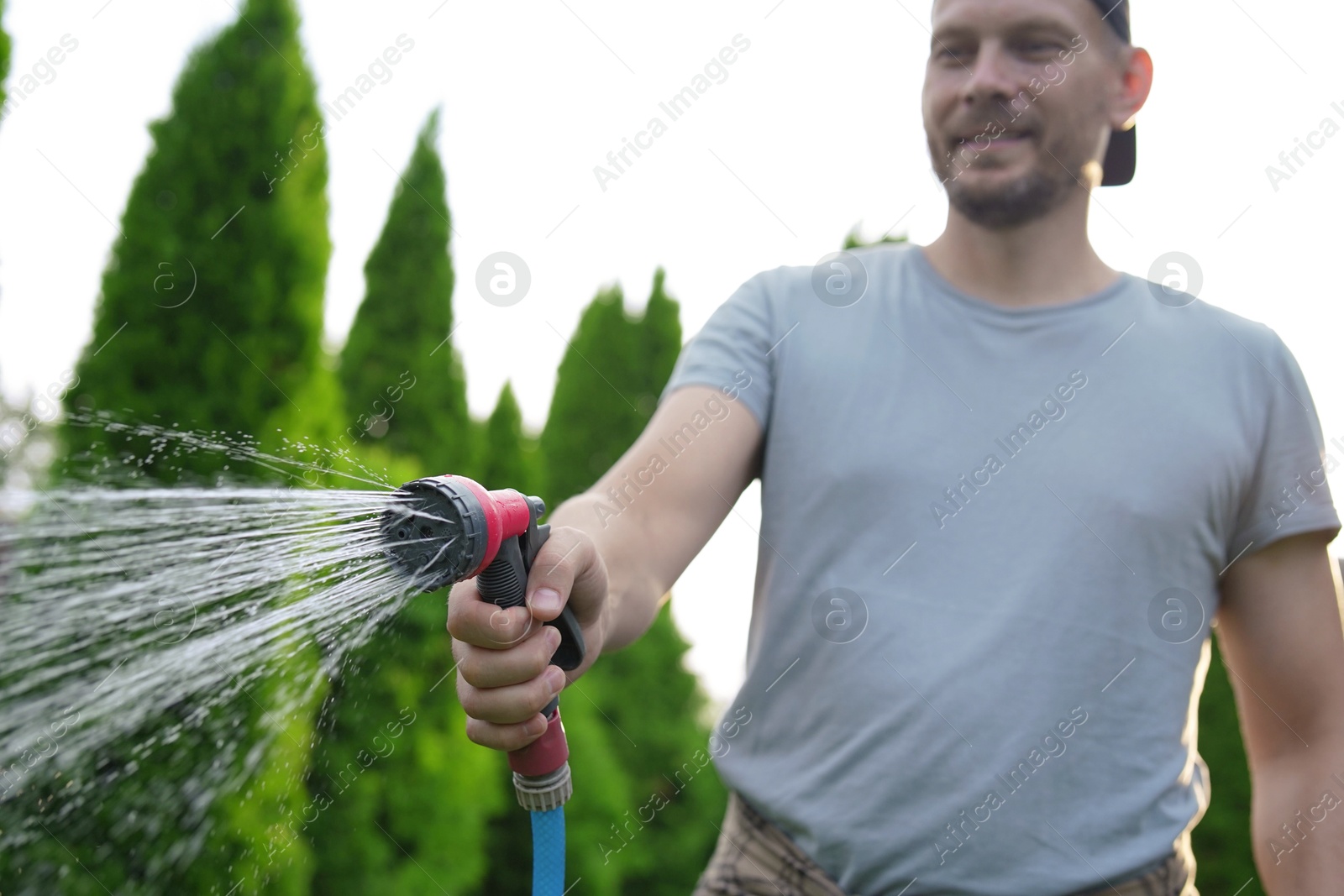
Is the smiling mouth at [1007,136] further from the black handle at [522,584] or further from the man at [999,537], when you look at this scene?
the black handle at [522,584]

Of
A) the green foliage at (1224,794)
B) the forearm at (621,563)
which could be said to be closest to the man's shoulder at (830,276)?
the forearm at (621,563)

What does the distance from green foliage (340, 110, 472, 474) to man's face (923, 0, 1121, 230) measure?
6.19 metres

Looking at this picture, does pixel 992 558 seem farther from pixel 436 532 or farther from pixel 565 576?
pixel 436 532

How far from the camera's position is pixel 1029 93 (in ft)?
7.03

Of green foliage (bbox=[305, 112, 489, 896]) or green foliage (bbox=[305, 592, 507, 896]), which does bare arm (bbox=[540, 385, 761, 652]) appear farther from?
green foliage (bbox=[305, 592, 507, 896])

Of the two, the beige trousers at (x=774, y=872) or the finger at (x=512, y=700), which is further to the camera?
the beige trousers at (x=774, y=872)

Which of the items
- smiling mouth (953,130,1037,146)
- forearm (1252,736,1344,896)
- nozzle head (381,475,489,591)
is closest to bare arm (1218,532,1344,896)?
forearm (1252,736,1344,896)

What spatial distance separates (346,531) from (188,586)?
0.46 m

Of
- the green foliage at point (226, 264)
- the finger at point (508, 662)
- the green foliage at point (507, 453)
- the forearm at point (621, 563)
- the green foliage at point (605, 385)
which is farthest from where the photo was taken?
the green foliage at point (605, 385)

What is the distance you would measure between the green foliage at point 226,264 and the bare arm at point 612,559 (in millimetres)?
3432

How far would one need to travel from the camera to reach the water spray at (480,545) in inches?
52.7

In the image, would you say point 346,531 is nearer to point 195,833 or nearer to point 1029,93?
point 1029,93

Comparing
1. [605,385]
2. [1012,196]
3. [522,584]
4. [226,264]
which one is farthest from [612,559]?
[605,385]

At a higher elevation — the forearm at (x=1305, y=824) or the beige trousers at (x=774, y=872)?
the beige trousers at (x=774, y=872)
